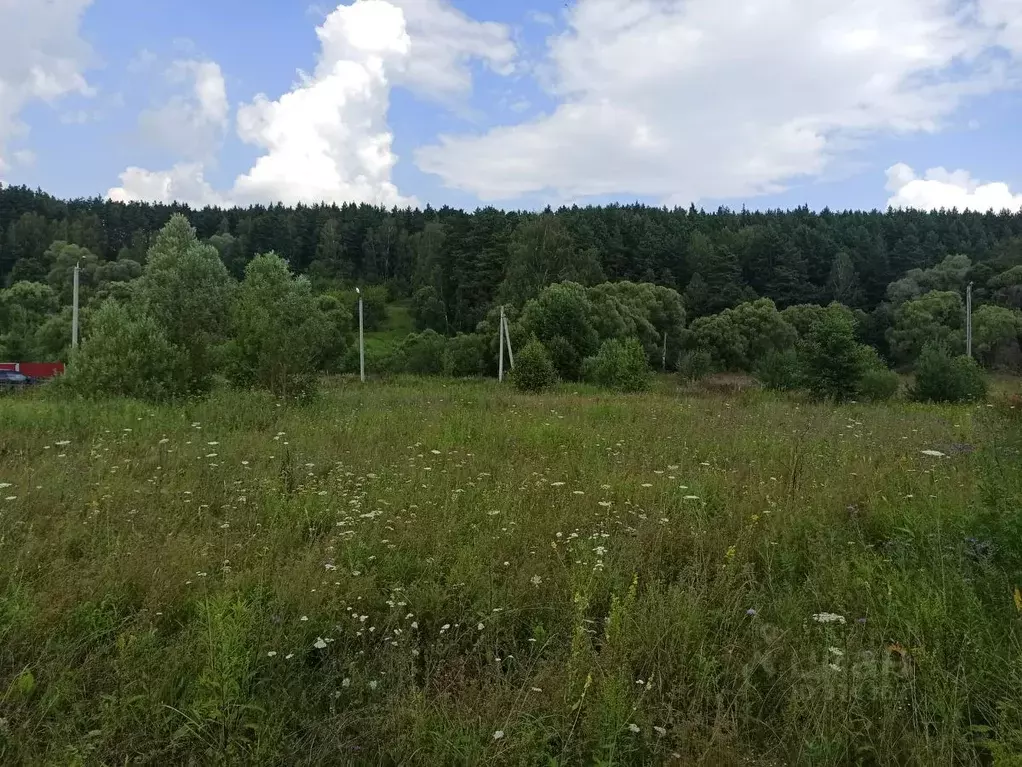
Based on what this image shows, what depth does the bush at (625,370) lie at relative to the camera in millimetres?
31891

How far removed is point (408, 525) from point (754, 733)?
274cm

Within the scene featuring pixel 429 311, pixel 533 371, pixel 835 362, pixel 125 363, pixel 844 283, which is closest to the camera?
pixel 125 363

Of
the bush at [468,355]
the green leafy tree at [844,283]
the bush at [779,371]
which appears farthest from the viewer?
the green leafy tree at [844,283]

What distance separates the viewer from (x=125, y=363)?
1410 centimetres

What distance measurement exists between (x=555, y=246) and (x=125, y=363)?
161ft

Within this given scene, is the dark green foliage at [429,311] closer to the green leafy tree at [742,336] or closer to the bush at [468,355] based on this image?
the bush at [468,355]

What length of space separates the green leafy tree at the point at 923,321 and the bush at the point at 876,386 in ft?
132

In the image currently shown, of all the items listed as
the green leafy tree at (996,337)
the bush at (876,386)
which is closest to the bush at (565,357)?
the bush at (876,386)

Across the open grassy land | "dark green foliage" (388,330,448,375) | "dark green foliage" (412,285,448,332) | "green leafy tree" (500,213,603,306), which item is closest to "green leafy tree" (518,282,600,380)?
"dark green foliage" (388,330,448,375)

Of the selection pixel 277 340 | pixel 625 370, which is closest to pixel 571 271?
pixel 625 370

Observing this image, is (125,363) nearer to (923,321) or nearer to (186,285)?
(186,285)

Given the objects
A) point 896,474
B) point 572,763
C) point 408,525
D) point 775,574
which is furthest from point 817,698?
point 896,474

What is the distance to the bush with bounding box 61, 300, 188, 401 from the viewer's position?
14016 millimetres

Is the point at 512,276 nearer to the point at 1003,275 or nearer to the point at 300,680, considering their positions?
the point at 1003,275
